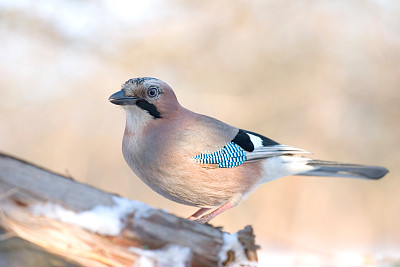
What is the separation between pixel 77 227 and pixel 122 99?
1044 millimetres

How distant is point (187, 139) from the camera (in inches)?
111

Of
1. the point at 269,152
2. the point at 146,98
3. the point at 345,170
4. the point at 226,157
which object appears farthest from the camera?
the point at 345,170

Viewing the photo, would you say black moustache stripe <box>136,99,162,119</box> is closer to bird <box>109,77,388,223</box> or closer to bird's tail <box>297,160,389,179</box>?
bird <box>109,77,388,223</box>

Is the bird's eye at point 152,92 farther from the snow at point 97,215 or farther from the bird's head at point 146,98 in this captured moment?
the snow at point 97,215

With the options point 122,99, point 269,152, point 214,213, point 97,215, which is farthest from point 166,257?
point 269,152

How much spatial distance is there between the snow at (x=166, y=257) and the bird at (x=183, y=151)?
0.80 metres

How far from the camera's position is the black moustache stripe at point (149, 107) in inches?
108

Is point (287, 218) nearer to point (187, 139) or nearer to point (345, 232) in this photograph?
point (345, 232)

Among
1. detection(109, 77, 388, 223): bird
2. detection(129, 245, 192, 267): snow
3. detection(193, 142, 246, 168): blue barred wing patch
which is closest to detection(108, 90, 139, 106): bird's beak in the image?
detection(109, 77, 388, 223): bird

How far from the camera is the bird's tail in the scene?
3.23 meters

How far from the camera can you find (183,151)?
8.99 feet

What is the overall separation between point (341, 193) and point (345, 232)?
69 centimetres

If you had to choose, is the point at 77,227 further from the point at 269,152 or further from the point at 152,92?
the point at 269,152

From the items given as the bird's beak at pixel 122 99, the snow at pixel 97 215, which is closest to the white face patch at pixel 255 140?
the bird's beak at pixel 122 99
